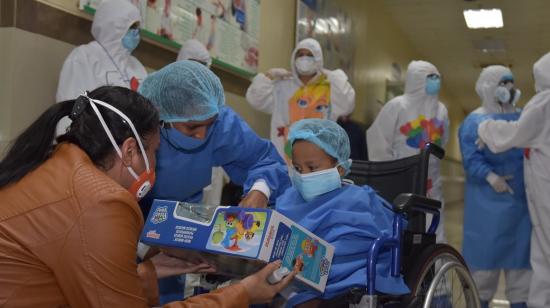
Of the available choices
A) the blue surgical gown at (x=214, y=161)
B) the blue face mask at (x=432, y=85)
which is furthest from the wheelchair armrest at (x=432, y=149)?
the blue face mask at (x=432, y=85)

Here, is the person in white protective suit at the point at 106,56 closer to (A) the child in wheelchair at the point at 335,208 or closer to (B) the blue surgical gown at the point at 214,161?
(B) the blue surgical gown at the point at 214,161

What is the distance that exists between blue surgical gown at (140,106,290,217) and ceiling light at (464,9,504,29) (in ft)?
19.9

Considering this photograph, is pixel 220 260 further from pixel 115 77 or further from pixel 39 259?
pixel 115 77

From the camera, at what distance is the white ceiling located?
7062 millimetres

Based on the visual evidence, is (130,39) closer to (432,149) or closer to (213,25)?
(213,25)

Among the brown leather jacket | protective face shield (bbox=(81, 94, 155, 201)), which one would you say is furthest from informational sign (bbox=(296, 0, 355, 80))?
the brown leather jacket

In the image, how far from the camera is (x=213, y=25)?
3.54 metres

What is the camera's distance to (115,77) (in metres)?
2.48

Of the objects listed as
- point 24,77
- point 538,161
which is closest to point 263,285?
point 24,77

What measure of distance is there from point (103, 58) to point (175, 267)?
1.31 m

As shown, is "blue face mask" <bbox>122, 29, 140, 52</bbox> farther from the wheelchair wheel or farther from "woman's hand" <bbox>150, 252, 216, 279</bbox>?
the wheelchair wheel

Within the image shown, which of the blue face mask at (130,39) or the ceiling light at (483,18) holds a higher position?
the ceiling light at (483,18)

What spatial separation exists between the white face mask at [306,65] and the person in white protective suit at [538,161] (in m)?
1.24

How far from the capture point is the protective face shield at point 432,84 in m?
3.98
